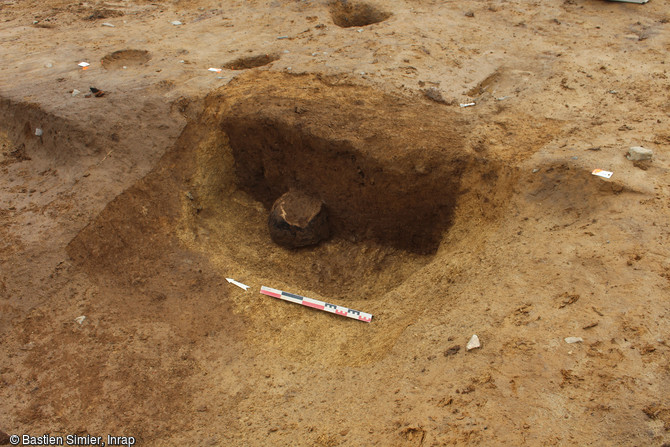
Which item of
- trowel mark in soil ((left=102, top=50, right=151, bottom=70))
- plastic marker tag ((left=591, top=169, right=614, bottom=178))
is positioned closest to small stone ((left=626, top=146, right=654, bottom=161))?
plastic marker tag ((left=591, top=169, right=614, bottom=178))

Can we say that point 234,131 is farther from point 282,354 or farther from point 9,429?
point 9,429

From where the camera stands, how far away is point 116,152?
15.6 feet

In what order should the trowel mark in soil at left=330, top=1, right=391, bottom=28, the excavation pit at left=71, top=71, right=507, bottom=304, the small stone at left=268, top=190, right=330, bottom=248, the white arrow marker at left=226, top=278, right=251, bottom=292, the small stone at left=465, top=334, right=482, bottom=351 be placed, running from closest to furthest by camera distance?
the small stone at left=465, top=334, right=482, bottom=351
the white arrow marker at left=226, top=278, right=251, bottom=292
the excavation pit at left=71, top=71, right=507, bottom=304
the small stone at left=268, top=190, right=330, bottom=248
the trowel mark in soil at left=330, top=1, right=391, bottom=28

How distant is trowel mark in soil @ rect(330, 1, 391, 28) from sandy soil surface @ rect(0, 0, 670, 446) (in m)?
0.41

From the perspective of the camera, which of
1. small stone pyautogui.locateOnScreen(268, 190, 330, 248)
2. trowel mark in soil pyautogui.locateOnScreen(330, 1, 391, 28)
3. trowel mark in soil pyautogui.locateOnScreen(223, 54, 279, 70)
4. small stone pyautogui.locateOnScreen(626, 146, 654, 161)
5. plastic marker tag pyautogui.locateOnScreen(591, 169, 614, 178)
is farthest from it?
trowel mark in soil pyautogui.locateOnScreen(330, 1, 391, 28)

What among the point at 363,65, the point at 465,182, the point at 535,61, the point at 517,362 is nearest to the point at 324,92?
the point at 363,65

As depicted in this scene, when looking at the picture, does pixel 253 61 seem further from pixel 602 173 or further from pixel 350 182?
pixel 602 173

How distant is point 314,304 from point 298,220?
1.04 metres

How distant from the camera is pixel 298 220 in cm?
472

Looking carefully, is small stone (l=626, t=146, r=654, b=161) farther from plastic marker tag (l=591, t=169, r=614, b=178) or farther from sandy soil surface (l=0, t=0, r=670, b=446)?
plastic marker tag (l=591, t=169, r=614, b=178)

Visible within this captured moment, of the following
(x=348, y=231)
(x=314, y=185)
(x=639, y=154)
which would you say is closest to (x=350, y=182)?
(x=314, y=185)

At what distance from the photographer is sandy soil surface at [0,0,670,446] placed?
8.84 ft

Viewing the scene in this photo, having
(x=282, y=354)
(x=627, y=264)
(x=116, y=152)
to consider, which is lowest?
(x=282, y=354)

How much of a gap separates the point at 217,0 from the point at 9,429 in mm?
7124
